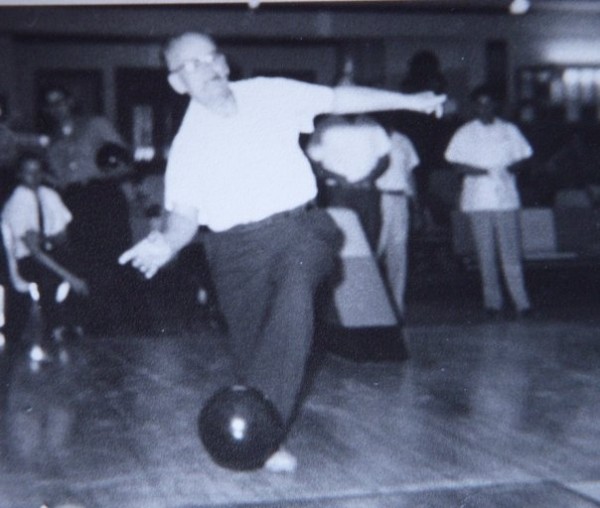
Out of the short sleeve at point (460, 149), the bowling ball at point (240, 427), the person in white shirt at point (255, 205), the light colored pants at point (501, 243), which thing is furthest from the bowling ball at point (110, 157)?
the bowling ball at point (240, 427)

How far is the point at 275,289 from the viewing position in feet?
14.9

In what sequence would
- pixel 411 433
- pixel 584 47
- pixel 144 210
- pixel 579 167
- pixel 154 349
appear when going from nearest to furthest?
pixel 411 433, pixel 154 349, pixel 144 210, pixel 579 167, pixel 584 47

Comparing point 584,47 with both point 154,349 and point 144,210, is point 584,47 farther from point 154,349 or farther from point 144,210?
point 154,349

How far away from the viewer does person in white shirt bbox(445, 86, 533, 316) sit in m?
9.06

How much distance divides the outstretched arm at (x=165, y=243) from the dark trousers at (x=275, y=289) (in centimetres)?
12

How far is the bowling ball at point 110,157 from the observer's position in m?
9.05

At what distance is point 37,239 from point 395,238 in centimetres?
274

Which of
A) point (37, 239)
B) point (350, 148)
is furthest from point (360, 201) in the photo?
point (37, 239)

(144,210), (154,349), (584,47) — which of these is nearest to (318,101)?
(154,349)

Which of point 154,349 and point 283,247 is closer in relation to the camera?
point 283,247

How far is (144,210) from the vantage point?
1093 cm

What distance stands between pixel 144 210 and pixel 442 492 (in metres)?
7.18

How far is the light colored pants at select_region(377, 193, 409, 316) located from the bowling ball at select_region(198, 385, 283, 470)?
14.8ft

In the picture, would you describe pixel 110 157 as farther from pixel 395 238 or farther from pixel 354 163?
pixel 395 238
